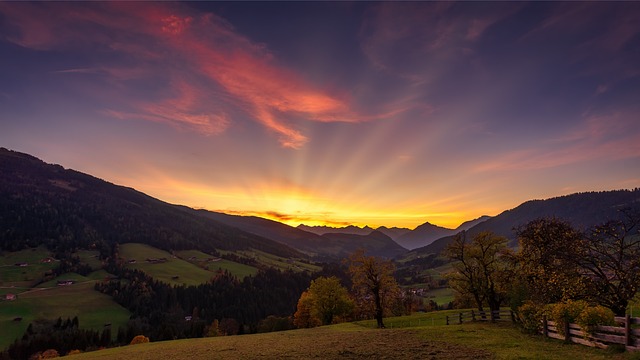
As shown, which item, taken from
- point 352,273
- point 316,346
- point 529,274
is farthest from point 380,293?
point 316,346

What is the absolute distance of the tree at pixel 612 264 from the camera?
34188 mm

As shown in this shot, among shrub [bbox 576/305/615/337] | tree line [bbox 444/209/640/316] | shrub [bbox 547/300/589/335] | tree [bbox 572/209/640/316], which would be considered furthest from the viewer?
tree line [bbox 444/209/640/316]

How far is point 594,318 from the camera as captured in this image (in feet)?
97.3

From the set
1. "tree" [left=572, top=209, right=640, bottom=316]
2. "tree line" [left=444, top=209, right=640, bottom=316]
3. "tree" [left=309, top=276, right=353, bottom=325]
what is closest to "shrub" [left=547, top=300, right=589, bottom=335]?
"tree line" [left=444, top=209, right=640, bottom=316]

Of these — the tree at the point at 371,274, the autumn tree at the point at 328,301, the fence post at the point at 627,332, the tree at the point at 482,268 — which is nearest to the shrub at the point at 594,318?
the fence post at the point at 627,332

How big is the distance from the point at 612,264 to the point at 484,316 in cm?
2628

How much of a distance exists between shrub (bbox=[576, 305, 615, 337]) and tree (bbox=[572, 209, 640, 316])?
6.45m

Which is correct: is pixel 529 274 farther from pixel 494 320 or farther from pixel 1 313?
pixel 1 313

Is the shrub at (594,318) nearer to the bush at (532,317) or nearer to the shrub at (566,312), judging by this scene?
the shrub at (566,312)

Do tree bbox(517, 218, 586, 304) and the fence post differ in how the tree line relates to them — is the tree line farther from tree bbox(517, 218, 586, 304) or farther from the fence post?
the fence post

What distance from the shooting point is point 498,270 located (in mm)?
62344

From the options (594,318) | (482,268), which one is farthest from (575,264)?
(482,268)

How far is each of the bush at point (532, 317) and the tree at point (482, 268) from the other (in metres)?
19.9

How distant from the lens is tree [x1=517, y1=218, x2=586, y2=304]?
37059 mm
